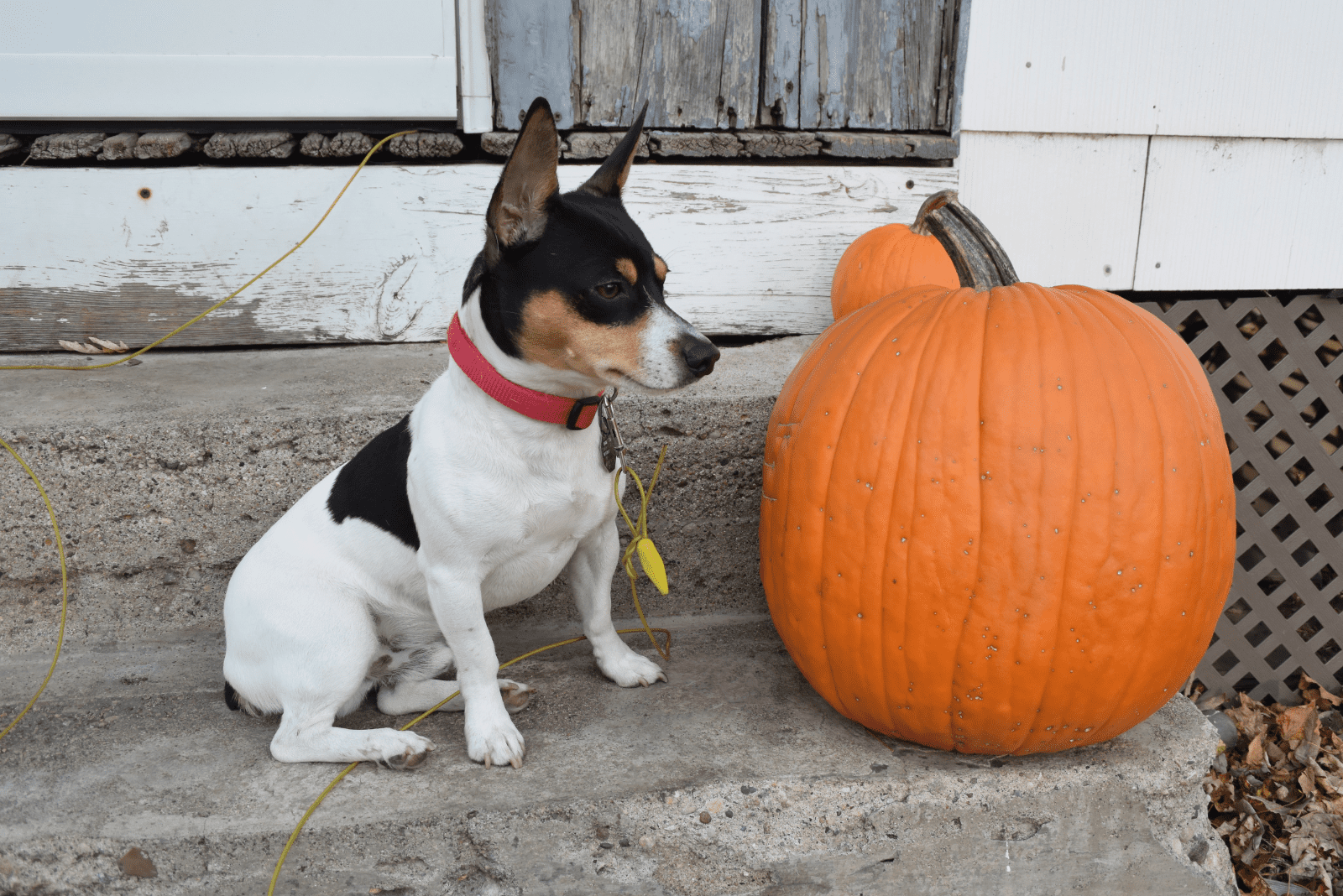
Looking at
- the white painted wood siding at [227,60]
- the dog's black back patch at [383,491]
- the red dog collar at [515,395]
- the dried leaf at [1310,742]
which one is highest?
the white painted wood siding at [227,60]

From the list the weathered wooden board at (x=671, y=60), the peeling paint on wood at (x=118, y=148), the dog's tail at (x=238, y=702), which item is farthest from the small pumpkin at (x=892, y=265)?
the peeling paint on wood at (x=118, y=148)

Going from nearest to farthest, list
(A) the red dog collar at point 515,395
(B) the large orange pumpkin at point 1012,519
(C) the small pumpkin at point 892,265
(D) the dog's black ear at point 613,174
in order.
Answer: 1. (B) the large orange pumpkin at point 1012,519
2. (A) the red dog collar at point 515,395
3. (D) the dog's black ear at point 613,174
4. (C) the small pumpkin at point 892,265

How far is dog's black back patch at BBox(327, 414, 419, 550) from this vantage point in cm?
202

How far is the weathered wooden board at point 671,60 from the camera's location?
3107 millimetres

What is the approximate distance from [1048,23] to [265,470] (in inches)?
121

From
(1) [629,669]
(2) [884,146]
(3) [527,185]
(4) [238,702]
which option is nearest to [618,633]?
(1) [629,669]

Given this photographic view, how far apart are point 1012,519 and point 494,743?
1199mm

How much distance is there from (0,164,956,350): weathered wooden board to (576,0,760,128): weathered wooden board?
20 cm

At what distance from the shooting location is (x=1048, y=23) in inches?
127

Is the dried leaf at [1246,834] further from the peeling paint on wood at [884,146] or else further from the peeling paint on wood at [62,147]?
the peeling paint on wood at [62,147]

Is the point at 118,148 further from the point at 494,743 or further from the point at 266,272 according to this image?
the point at 494,743

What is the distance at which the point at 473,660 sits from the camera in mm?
1986

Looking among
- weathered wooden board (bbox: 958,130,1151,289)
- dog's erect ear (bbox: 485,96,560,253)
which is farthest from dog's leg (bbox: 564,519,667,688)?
weathered wooden board (bbox: 958,130,1151,289)

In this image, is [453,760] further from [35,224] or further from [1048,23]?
[1048,23]
